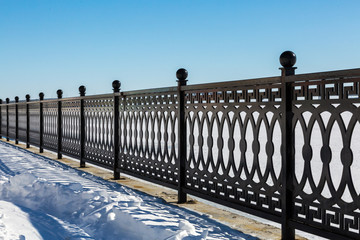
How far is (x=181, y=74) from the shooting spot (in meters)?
5.24

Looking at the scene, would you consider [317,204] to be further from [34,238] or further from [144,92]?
[144,92]

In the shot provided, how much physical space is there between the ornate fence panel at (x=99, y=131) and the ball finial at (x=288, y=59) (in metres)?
4.22

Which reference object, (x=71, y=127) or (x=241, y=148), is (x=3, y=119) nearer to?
(x=71, y=127)

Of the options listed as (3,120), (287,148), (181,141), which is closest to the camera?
(287,148)

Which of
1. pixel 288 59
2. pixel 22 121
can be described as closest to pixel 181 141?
pixel 288 59

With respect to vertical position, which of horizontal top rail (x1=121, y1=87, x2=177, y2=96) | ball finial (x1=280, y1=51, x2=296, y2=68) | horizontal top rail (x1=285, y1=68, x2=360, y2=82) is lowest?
horizontal top rail (x1=285, y1=68, x2=360, y2=82)

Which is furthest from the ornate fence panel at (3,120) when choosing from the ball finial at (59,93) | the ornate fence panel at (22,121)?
the ball finial at (59,93)

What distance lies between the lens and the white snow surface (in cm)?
389

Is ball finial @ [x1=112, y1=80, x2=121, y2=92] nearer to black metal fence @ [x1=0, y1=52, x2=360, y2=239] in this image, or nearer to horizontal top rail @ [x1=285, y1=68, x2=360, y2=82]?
black metal fence @ [x1=0, y1=52, x2=360, y2=239]

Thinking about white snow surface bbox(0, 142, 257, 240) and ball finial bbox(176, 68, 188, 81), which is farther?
ball finial bbox(176, 68, 188, 81)

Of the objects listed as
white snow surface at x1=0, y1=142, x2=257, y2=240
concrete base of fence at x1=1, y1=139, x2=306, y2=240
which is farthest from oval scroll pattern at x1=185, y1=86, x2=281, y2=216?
white snow surface at x1=0, y1=142, x2=257, y2=240

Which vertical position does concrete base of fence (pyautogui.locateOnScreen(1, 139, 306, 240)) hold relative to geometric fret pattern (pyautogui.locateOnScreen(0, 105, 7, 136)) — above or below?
below

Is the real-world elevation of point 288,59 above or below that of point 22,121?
above

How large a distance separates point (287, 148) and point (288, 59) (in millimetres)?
847
